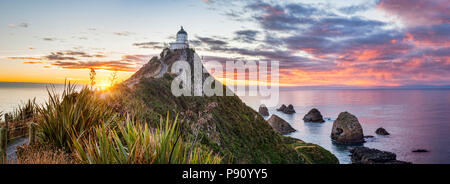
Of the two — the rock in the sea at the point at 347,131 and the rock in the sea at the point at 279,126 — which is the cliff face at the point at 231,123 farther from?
the rock in the sea at the point at 279,126

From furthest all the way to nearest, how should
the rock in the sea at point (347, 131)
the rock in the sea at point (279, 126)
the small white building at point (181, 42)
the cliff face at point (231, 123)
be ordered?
the rock in the sea at point (279, 126), the rock in the sea at point (347, 131), the small white building at point (181, 42), the cliff face at point (231, 123)

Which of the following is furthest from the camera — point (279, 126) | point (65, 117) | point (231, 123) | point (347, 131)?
point (279, 126)

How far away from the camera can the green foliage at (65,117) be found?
5.84 meters

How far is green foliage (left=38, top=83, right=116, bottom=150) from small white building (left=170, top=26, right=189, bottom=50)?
56.2 metres

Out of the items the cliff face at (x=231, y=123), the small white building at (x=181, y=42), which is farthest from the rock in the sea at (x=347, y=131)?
the small white building at (x=181, y=42)

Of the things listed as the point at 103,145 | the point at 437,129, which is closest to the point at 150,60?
the point at 103,145

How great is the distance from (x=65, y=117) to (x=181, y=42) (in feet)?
189

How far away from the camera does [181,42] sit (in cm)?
6181

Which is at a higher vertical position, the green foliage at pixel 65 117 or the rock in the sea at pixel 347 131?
the green foliage at pixel 65 117

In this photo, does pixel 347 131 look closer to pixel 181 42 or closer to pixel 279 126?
pixel 279 126

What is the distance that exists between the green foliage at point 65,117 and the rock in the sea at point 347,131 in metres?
67.9

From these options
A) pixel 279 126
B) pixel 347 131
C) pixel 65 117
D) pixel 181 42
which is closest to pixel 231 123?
pixel 65 117

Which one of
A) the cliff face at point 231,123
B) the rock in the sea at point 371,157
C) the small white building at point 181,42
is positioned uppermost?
the small white building at point 181,42

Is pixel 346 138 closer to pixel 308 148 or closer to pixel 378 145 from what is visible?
pixel 378 145
